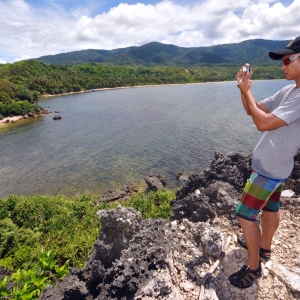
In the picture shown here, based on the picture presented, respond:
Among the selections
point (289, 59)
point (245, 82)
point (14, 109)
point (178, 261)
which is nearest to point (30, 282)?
point (178, 261)

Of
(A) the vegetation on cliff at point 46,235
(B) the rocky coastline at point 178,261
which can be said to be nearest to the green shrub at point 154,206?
(A) the vegetation on cliff at point 46,235

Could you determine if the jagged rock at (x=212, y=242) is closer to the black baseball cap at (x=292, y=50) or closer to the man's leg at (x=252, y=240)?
the man's leg at (x=252, y=240)

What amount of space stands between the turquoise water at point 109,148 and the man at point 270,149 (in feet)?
50.4

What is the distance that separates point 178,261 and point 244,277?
1055mm

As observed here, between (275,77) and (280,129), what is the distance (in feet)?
551

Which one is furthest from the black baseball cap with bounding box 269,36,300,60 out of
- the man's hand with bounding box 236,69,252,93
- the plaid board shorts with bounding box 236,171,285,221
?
the plaid board shorts with bounding box 236,171,285,221

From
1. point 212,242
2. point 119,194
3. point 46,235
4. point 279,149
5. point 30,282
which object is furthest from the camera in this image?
point 119,194

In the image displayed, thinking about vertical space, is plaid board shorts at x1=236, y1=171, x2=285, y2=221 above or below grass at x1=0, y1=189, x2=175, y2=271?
above

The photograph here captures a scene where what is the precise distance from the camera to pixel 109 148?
2886 cm

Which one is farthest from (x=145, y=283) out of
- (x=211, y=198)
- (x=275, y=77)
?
(x=275, y=77)

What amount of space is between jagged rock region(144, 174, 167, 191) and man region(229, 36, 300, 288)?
1358 cm

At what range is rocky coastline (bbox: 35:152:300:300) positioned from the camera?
11.1 feet

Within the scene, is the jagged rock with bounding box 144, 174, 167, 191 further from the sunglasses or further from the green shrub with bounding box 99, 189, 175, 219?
Answer: the sunglasses

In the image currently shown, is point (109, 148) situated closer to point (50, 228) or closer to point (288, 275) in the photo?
point (50, 228)
